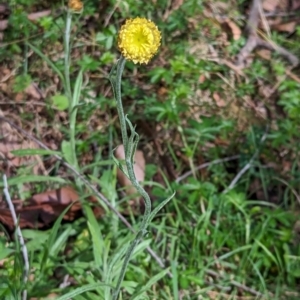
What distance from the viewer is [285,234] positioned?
251 cm

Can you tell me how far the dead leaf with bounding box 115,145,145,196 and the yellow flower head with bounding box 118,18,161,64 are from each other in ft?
3.91

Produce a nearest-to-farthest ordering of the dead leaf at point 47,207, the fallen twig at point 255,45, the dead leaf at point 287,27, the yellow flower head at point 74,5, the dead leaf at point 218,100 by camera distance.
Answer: the yellow flower head at point 74,5 → the dead leaf at point 47,207 → the dead leaf at point 218,100 → the fallen twig at point 255,45 → the dead leaf at point 287,27

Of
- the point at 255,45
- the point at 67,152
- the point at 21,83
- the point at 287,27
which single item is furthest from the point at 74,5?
the point at 287,27

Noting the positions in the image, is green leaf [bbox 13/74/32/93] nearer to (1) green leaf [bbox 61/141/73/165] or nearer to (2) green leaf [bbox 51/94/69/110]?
(2) green leaf [bbox 51/94/69/110]

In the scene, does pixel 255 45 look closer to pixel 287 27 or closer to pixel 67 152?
pixel 287 27

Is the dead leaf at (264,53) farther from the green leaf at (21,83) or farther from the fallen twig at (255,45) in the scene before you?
the green leaf at (21,83)

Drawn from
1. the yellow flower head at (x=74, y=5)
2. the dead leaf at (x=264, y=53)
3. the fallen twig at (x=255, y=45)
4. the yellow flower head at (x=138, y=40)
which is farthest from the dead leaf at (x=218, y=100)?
the yellow flower head at (x=138, y=40)

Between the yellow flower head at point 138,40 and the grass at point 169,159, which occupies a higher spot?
the yellow flower head at point 138,40

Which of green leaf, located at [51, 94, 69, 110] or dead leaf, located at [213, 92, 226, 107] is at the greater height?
green leaf, located at [51, 94, 69, 110]

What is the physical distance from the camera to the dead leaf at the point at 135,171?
2609mm

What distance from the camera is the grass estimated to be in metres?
2.29

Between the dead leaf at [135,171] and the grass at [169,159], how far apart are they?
1.2 inches

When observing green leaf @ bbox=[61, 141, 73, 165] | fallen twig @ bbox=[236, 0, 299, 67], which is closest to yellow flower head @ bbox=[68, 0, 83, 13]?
green leaf @ bbox=[61, 141, 73, 165]

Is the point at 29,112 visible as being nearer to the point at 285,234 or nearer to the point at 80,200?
the point at 80,200
